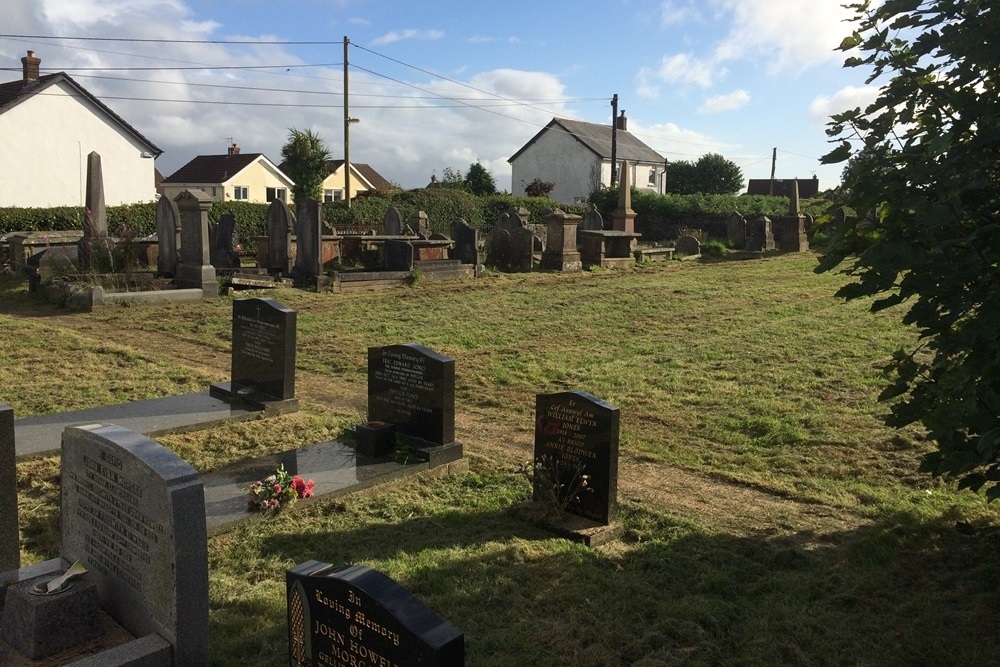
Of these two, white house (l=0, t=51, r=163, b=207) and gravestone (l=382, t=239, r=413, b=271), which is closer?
gravestone (l=382, t=239, r=413, b=271)

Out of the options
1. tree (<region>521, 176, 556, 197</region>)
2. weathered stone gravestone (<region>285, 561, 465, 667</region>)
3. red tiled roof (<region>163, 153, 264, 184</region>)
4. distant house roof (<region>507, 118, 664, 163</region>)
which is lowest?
weathered stone gravestone (<region>285, 561, 465, 667</region>)

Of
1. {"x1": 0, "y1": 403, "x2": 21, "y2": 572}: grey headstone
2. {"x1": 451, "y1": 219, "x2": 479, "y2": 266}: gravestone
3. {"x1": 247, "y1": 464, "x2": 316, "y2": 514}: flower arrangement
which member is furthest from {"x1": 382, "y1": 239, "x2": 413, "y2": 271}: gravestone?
{"x1": 0, "y1": 403, "x2": 21, "y2": 572}: grey headstone

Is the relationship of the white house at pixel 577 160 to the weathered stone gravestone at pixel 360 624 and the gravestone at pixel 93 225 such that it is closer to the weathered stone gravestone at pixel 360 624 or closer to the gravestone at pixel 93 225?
Answer: the gravestone at pixel 93 225

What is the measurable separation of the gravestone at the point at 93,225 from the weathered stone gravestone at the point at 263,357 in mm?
8902

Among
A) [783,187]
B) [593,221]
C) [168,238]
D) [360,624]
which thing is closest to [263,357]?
[360,624]

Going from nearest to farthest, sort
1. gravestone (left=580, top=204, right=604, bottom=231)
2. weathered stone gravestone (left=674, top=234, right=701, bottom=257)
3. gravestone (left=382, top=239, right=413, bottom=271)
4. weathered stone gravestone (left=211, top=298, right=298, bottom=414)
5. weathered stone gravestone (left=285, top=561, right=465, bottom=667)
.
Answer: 1. weathered stone gravestone (left=285, top=561, right=465, bottom=667)
2. weathered stone gravestone (left=211, top=298, right=298, bottom=414)
3. gravestone (left=382, top=239, right=413, bottom=271)
4. gravestone (left=580, top=204, right=604, bottom=231)
5. weathered stone gravestone (left=674, top=234, right=701, bottom=257)

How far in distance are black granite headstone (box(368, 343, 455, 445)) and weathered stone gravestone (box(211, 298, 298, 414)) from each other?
49.0 inches

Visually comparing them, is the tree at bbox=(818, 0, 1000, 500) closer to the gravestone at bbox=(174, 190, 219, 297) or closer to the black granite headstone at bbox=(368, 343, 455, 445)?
the black granite headstone at bbox=(368, 343, 455, 445)

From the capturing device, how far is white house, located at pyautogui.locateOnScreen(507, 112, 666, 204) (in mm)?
51875

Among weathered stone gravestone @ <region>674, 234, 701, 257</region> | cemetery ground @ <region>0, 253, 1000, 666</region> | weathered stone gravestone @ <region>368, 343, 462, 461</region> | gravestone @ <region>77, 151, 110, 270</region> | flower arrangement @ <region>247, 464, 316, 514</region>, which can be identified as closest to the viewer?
cemetery ground @ <region>0, 253, 1000, 666</region>

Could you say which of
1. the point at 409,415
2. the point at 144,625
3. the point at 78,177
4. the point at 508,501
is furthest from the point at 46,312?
the point at 78,177

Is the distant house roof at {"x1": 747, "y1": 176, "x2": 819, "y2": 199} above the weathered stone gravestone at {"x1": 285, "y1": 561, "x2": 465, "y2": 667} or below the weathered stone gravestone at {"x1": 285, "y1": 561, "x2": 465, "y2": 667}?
above

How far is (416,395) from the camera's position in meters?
6.89

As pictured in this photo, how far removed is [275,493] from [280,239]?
43.2ft
